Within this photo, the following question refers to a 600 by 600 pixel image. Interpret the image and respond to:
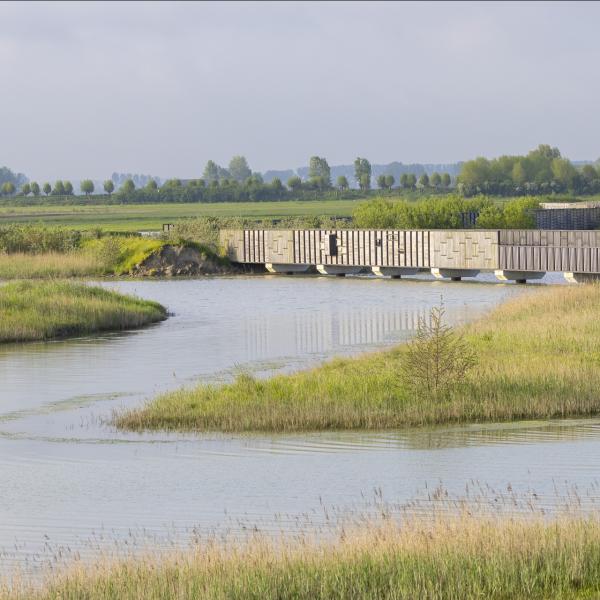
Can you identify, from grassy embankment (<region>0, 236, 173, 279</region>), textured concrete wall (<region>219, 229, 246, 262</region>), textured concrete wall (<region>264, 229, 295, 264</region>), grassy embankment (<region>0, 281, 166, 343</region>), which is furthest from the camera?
textured concrete wall (<region>219, 229, 246, 262</region>)

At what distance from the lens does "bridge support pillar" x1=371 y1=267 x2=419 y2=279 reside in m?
66.1

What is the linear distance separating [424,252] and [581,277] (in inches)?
382

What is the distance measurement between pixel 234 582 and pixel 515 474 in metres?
7.69

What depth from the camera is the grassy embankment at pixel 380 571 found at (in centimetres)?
1244

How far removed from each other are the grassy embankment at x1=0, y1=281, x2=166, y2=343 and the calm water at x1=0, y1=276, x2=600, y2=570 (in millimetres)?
5228

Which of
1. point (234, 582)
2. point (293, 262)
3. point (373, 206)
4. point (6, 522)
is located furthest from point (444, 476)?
point (373, 206)

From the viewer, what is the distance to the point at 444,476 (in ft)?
64.3

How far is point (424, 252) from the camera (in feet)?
209

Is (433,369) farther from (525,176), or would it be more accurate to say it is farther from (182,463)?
(525,176)

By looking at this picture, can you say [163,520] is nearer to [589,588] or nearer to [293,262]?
[589,588]

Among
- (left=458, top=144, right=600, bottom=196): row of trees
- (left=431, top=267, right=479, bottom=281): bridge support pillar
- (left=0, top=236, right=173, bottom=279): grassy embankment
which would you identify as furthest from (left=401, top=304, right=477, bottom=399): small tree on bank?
→ (left=458, top=144, right=600, bottom=196): row of trees

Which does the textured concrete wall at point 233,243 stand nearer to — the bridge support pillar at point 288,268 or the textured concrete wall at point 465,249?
the bridge support pillar at point 288,268

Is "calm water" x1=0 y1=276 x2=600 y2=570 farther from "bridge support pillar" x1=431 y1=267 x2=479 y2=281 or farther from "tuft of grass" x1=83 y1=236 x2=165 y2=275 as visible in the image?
"tuft of grass" x1=83 y1=236 x2=165 y2=275

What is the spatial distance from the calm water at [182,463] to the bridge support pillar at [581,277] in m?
21.5
